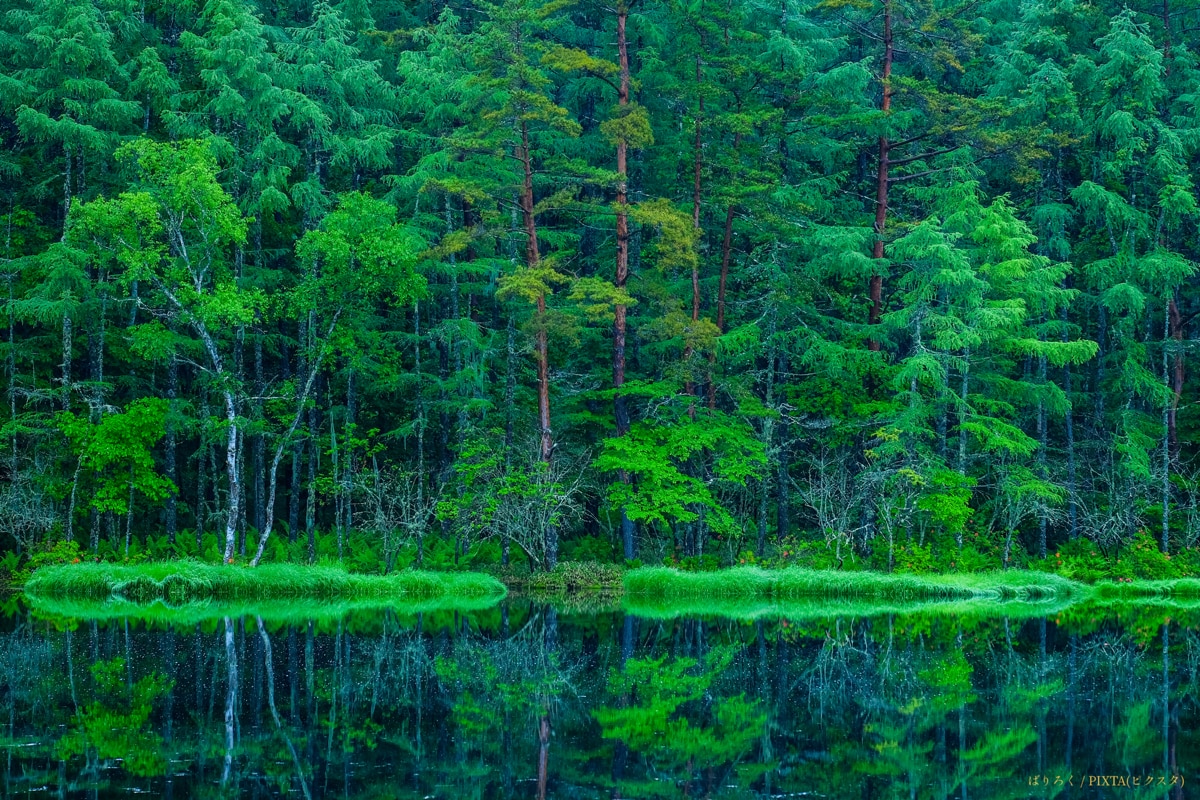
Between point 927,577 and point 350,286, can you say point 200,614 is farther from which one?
point 927,577

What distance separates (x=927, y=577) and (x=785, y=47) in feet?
51.0

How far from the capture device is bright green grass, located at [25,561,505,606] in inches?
1006

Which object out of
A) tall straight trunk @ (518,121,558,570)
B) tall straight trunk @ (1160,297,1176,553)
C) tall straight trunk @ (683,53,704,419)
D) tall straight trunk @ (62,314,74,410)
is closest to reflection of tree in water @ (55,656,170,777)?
tall straight trunk @ (518,121,558,570)

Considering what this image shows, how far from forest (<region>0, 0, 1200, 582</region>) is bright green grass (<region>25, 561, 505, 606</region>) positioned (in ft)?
7.91

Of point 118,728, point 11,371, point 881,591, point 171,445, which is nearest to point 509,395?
point 171,445

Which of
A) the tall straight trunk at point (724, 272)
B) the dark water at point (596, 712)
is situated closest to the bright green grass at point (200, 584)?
the dark water at point (596, 712)

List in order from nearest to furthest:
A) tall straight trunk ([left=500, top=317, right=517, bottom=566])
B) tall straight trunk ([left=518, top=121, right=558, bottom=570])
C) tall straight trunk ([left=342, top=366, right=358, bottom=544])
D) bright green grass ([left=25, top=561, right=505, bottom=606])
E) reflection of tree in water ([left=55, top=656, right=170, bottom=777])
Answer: reflection of tree in water ([left=55, top=656, right=170, bottom=777]) → bright green grass ([left=25, top=561, right=505, bottom=606]) → tall straight trunk ([left=518, top=121, right=558, bottom=570]) → tall straight trunk ([left=342, top=366, right=358, bottom=544]) → tall straight trunk ([left=500, top=317, right=517, bottom=566])

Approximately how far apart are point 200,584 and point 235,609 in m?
2.58

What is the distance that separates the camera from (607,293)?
2850cm

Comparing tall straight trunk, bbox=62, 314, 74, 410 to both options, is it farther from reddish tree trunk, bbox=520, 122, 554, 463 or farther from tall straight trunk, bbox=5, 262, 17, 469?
reddish tree trunk, bbox=520, 122, 554, 463

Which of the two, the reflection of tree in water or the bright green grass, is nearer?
the reflection of tree in water

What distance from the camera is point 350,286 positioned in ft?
96.1

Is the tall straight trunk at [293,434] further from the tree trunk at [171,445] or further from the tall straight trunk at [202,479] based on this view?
the tree trunk at [171,445]

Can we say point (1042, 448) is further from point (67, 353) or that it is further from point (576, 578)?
point (67, 353)
